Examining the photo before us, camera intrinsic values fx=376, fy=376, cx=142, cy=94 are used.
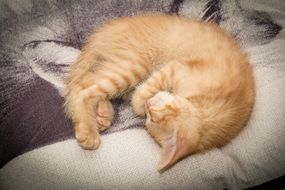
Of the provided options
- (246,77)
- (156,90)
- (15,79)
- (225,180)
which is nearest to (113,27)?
(156,90)

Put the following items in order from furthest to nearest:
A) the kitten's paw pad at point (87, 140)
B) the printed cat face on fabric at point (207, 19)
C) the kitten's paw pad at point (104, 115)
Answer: the printed cat face on fabric at point (207, 19)
the kitten's paw pad at point (104, 115)
the kitten's paw pad at point (87, 140)

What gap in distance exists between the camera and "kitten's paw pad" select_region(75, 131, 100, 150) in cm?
148

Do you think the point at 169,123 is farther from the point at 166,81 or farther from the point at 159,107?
the point at 166,81

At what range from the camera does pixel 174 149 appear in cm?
138

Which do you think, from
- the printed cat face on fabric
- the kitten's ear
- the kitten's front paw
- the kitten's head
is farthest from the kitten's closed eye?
the printed cat face on fabric

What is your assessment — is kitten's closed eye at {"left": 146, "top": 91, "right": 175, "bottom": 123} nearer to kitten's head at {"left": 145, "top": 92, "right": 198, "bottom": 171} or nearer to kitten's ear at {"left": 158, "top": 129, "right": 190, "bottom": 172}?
kitten's head at {"left": 145, "top": 92, "right": 198, "bottom": 171}

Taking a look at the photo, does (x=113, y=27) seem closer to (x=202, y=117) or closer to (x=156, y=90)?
(x=156, y=90)

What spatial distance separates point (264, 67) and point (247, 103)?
0.26 metres

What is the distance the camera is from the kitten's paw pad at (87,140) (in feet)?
4.85

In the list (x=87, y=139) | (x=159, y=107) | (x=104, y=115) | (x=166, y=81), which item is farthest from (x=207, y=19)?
(x=87, y=139)

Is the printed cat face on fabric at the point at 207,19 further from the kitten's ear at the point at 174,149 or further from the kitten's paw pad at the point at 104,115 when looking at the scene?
the kitten's ear at the point at 174,149

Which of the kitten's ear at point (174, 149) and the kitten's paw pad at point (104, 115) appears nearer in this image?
the kitten's ear at point (174, 149)

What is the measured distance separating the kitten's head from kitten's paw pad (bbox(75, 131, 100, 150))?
0.23 metres

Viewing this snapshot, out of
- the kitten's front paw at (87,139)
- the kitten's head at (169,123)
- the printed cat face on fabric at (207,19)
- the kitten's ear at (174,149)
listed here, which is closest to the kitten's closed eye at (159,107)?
the kitten's head at (169,123)
